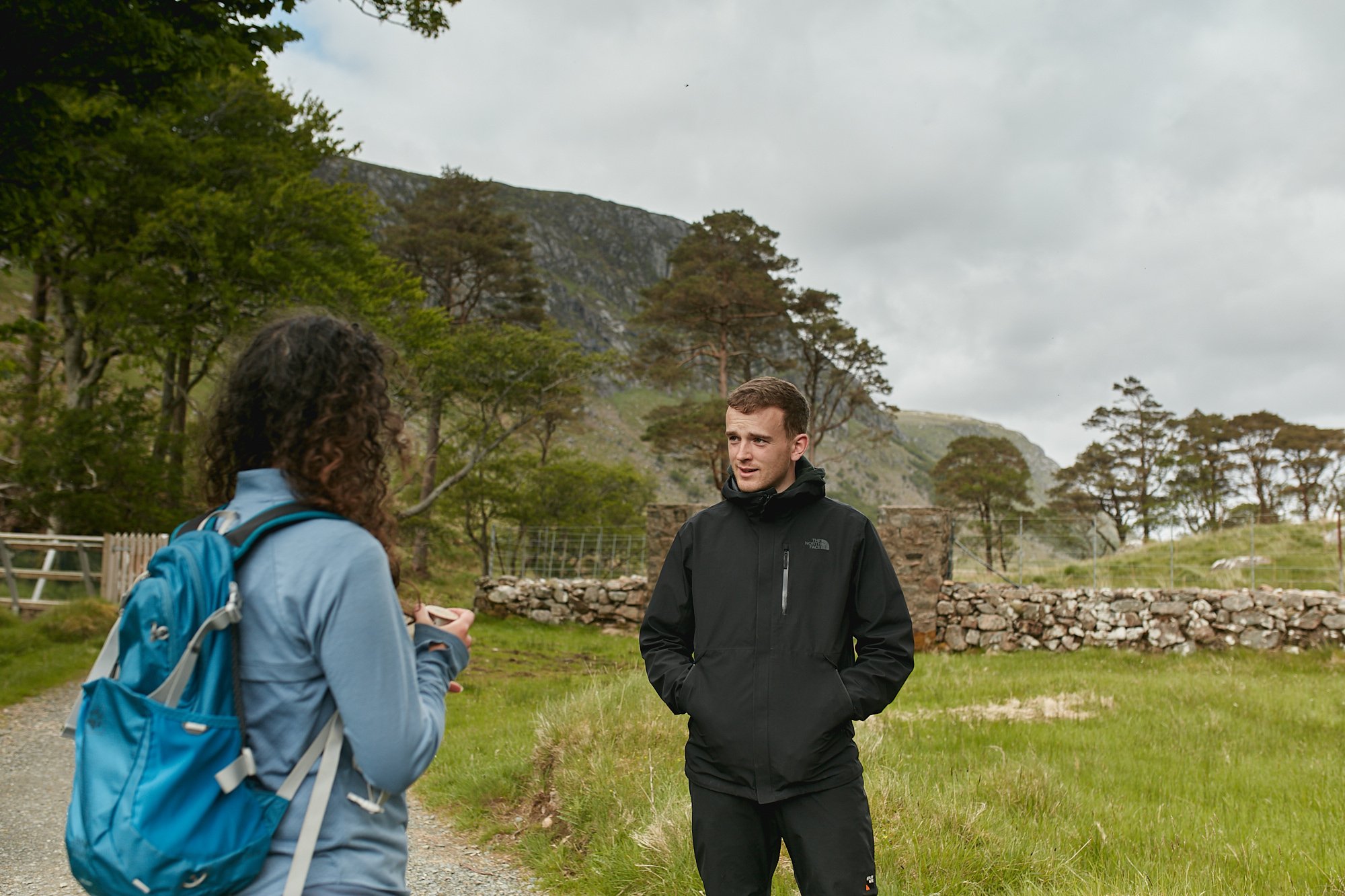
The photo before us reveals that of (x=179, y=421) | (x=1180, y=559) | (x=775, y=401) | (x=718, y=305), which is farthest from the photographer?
(x=718, y=305)

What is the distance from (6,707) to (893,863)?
8069mm

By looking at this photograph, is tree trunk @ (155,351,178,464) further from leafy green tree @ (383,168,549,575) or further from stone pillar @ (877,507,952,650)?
stone pillar @ (877,507,952,650)

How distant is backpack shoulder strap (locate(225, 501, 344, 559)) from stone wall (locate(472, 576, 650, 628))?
13.7 m

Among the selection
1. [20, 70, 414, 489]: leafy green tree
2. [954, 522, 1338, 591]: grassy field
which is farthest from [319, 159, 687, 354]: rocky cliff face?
[20, 70, 414, 489]: leafy green tree

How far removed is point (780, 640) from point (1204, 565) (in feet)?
76.3

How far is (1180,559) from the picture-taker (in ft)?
74.7

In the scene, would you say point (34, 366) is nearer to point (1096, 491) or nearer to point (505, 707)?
point (505, 707)

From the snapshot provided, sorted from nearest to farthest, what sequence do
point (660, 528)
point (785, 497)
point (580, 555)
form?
point (785, 497) < point (660, 528) < point (580, 555)

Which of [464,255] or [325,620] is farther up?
[464,255]

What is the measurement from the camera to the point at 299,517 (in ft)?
4.66

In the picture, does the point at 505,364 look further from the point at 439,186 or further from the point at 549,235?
the point at 549,235

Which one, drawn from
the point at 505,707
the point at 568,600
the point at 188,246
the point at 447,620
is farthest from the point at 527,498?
the point at 447,620

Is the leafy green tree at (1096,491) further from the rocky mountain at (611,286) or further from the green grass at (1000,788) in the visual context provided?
the rocky mountain at (611,286)

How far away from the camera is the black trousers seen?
7.48 feet
